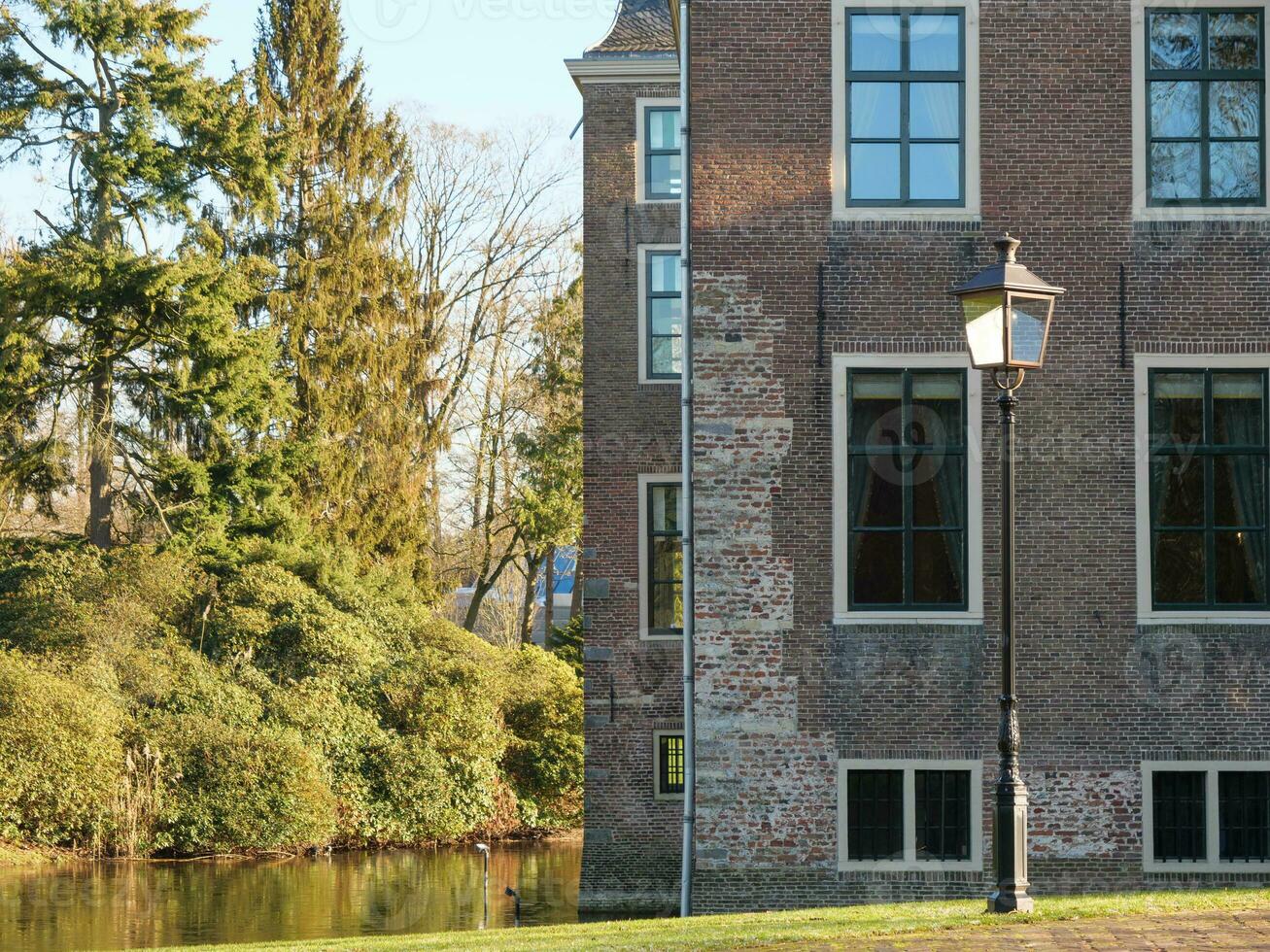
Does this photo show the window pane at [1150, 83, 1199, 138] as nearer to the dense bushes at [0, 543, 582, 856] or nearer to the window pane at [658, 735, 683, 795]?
the window pane at [658, 735, 683, 795]

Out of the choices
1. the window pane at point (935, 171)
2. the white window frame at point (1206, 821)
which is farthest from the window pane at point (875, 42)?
the white window frame at point (1206, 821)

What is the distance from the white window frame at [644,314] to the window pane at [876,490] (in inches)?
337

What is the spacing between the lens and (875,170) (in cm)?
1493

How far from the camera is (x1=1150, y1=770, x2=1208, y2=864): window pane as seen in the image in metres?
14.4

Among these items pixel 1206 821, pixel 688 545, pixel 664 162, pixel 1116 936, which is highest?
pixel 664 162

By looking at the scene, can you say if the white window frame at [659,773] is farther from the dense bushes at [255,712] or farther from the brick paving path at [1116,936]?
the brick paving path at [1116,936]

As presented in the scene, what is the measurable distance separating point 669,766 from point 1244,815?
9.78m

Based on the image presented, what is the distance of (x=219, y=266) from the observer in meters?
32.7

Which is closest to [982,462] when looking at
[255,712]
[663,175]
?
[663,175]

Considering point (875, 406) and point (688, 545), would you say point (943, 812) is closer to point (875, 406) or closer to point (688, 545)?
point (688, 545)

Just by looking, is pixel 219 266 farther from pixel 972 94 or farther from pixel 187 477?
pixel 972 94

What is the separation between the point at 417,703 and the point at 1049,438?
66.9 feet

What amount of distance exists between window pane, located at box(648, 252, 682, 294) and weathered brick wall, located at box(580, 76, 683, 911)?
26cm

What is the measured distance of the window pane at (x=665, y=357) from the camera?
76.5ft
